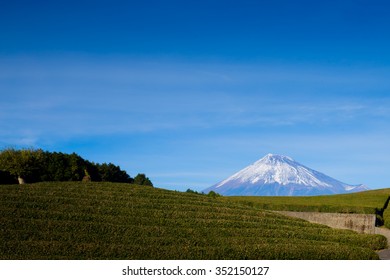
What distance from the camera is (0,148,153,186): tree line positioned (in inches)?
1209

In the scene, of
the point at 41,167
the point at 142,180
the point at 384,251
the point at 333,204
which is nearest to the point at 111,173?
the point at 41,167

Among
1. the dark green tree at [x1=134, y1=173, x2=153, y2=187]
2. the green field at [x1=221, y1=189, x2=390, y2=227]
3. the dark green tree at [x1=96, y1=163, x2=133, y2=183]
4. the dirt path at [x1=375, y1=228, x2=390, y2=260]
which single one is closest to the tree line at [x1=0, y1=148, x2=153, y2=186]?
the dark green tree at [x1=96, y1=163, x2=133, y2=183]

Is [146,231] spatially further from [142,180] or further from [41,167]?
[142,180]

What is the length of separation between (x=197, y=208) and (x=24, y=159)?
13.2 metres

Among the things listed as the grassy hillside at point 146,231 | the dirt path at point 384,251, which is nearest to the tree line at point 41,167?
the grassy hillside at point 146,231

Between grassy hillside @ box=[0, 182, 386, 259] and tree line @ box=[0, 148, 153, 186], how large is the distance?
3883 mm

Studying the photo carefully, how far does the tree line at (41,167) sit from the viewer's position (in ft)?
101

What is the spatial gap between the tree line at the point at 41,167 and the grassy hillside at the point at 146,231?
3.88m

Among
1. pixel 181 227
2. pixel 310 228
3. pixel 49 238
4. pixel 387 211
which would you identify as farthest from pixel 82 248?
pixel 387 211

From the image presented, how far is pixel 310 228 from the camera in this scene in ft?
77.2

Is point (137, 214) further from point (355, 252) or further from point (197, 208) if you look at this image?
point (355, 252)

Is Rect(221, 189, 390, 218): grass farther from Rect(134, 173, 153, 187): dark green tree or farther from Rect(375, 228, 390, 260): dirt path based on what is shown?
Rect(134, 173, 153, 187): dark green tree

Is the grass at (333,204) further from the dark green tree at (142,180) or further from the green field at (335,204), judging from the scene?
the dark green tree at (142,180)
